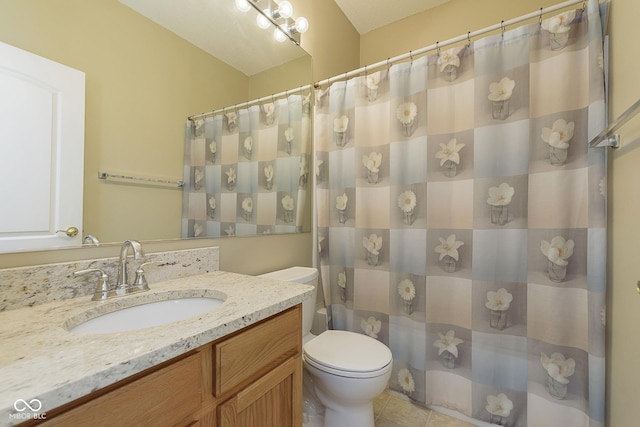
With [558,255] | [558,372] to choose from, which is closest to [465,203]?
[558,255]

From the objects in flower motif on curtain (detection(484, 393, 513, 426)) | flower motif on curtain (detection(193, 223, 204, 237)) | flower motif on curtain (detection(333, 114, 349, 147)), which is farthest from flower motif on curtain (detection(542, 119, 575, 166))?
flower motif on curtain (detection(193, 223, 204, 237))

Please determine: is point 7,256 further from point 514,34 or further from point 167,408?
point 514,34

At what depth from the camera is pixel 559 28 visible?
1.18m

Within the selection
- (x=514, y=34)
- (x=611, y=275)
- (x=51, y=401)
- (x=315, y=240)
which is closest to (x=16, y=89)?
(x=51, y=401)

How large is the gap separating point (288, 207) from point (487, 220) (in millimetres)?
1082

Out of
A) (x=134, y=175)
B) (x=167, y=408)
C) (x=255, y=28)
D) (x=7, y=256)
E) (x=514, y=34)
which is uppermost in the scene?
(x=255, y=28)

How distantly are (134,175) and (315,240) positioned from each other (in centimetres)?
115

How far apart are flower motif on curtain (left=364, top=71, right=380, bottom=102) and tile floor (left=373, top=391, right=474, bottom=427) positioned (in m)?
1.78

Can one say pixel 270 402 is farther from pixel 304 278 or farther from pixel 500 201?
pixel 500 201

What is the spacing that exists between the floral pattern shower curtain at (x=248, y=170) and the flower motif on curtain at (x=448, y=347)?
104 cm

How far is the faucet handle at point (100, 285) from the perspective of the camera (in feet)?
2.60

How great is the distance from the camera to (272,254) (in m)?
1.54

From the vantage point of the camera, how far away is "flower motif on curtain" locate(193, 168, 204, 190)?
113 centimetres

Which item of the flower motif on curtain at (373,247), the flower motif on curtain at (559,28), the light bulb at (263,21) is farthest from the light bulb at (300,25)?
the flower motif on curtain at (373,247)
